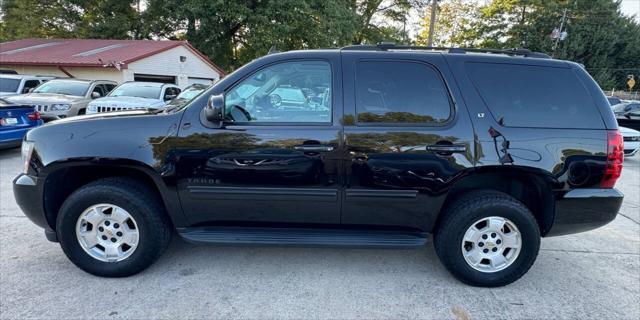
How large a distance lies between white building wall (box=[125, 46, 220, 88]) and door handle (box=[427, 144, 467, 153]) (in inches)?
709

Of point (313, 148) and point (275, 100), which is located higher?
point (275, 100)

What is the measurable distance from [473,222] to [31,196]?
3.58 m

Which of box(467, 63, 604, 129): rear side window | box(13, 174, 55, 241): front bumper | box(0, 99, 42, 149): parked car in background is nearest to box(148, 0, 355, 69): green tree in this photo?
box(0, 99, 42, 149): parked car in background

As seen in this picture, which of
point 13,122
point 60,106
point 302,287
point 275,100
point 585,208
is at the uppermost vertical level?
point 275,100

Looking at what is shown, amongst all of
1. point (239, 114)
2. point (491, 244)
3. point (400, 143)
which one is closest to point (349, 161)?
point (400, 143)

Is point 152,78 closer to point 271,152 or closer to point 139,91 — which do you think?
point 139,91

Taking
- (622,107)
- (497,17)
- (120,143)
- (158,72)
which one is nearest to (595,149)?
(120,143)

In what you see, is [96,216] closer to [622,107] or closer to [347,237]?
[347,237]

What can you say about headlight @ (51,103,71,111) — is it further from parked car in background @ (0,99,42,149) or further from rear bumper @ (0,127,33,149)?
rear bumper @ (0,127,33,149)

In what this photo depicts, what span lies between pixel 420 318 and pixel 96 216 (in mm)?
2635

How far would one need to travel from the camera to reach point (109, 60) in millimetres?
16812

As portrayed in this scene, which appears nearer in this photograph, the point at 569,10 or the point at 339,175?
the point at 339,175

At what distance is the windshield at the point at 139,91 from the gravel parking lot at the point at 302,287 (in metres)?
6.48

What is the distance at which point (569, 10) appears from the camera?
1336 inches
